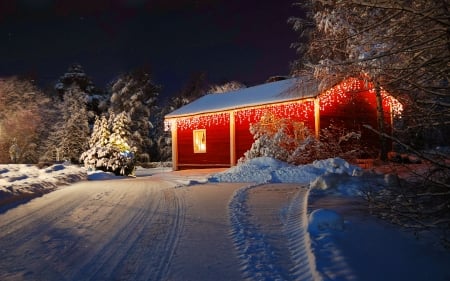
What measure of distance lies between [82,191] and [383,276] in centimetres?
1028

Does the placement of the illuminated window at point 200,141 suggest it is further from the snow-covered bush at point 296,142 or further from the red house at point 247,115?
the snow-covered bush at point 296,142

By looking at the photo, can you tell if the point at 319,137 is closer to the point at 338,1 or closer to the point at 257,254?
the point at 257,254

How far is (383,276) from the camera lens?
13.7ft

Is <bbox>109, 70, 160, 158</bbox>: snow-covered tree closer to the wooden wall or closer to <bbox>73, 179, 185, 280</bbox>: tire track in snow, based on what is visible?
the wooden wall

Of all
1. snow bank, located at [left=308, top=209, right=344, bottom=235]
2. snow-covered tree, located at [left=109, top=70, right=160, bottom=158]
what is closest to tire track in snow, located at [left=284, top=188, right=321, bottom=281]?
snow bank, located at [left=308, top=209, right=344, bottom=235]

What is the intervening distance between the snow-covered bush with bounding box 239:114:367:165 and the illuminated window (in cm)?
487

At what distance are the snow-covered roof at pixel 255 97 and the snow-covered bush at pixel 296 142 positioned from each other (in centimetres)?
114

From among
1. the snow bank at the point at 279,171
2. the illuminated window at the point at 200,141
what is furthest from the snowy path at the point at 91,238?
the illuminated window at the point at 200,141

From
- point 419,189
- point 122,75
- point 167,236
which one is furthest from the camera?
point 122,75

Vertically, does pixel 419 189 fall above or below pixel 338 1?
below

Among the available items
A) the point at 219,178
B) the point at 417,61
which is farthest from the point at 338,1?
the point at 219,178

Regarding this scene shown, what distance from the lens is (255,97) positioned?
2169cm

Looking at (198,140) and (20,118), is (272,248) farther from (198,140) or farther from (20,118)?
(20,118)

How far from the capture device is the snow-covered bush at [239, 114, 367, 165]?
16906mm
